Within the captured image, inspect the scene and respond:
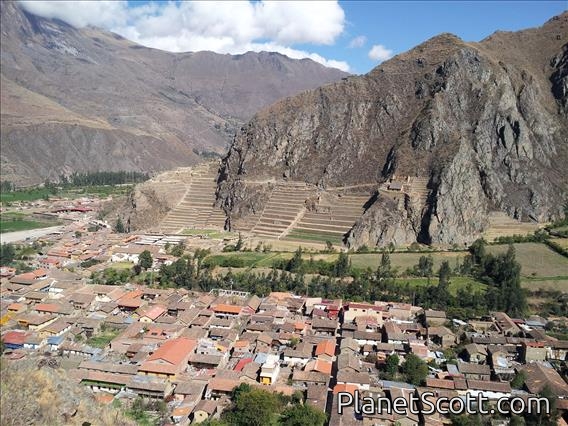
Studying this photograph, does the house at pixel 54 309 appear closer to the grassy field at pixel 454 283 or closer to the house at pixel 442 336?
the house at pixel 442 336

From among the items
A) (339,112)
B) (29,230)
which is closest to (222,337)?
(29,230)

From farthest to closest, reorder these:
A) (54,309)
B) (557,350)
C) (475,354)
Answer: (54,309) < (557,350) < (475,354)

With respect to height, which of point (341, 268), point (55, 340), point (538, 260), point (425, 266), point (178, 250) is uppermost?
point (538, 260)

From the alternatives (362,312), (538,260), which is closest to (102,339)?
(362,312)

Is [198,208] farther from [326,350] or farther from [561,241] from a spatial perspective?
[326,350]

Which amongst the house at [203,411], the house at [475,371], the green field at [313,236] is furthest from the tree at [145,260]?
the house at [475,371]

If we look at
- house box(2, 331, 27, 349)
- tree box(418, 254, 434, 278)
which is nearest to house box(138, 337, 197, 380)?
house box(2, 331, 27, 349)

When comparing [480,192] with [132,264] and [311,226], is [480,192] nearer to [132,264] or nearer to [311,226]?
[311,226]
